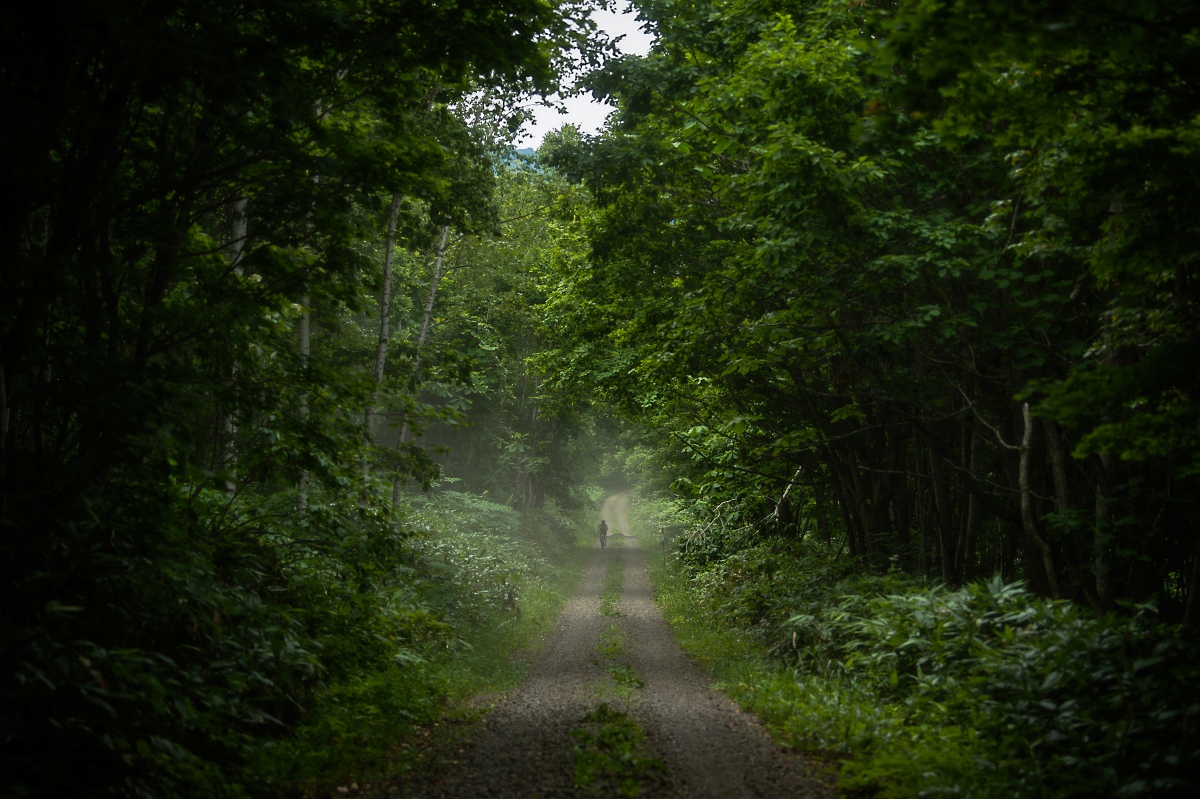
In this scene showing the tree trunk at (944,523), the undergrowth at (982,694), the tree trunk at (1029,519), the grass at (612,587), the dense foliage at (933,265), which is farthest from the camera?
the grass at (612,587)

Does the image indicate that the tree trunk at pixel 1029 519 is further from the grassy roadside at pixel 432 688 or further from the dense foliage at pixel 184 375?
the grassy roadside at pixel 432 688

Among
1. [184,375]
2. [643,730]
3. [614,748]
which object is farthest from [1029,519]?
[184,375]

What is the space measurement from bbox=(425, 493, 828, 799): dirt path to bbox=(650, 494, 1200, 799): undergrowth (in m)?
0.47

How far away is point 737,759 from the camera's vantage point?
6.89 m

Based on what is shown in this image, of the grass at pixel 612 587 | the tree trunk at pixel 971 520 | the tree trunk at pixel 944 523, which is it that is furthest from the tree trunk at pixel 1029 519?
the grass at pixel 612 587

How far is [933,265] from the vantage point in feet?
29.2

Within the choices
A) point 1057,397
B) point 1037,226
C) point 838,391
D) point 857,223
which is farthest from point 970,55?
point 838,391

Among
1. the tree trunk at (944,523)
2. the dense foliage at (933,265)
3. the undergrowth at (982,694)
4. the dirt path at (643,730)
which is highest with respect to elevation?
the dense foliage at (933,265)

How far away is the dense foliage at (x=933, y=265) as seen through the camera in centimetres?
484

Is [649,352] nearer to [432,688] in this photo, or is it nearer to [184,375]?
[432,688]

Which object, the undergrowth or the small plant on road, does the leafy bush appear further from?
the small plant on road

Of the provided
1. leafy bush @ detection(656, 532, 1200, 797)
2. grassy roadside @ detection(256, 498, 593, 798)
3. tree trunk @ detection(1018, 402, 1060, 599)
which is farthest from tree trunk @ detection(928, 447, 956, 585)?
grassy roadside @ detection(256, 498, 593, 798)

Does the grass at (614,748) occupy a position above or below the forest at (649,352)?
below

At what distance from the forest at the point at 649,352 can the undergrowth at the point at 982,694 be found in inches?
1.6
